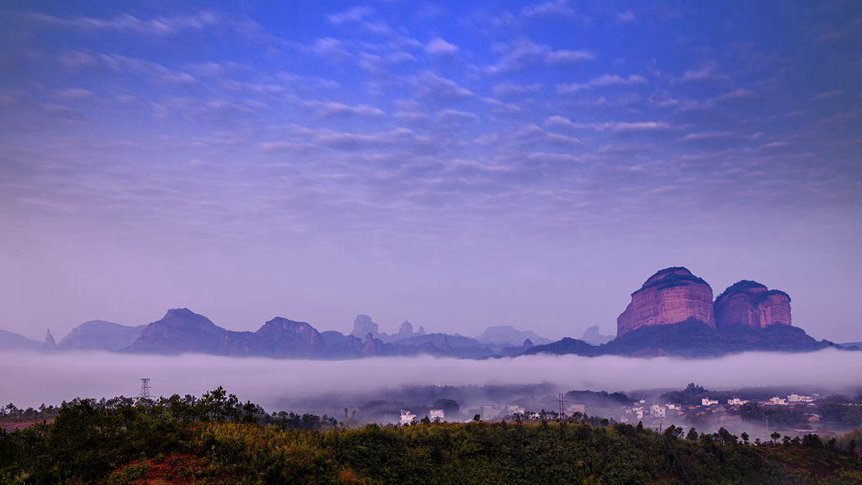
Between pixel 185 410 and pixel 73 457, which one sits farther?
pixel 185 410

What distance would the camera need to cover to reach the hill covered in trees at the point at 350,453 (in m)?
23.0

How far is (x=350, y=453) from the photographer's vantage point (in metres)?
35.8

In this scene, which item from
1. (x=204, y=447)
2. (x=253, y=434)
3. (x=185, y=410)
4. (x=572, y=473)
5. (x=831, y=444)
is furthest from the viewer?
(x=831, y=444)

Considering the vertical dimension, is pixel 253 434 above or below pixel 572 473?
above

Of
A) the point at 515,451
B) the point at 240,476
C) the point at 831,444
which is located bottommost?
the point at 831,444

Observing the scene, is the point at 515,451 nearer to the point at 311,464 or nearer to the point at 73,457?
the point at 311,464

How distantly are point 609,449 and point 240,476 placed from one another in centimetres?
4630

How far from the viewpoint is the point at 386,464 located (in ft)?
122

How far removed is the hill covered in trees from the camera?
75.4ft

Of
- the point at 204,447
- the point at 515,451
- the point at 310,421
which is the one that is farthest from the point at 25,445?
the point at 310,421

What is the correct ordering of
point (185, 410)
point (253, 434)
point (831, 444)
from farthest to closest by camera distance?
1. point (831, 444)
2. point (185, 410)
3. point (253, 434)

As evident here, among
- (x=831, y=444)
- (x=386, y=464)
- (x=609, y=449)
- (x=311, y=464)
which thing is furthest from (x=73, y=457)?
(x=831, y=444)

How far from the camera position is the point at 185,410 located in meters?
31.6

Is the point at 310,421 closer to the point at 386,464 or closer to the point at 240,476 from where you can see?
the point at 386,464
